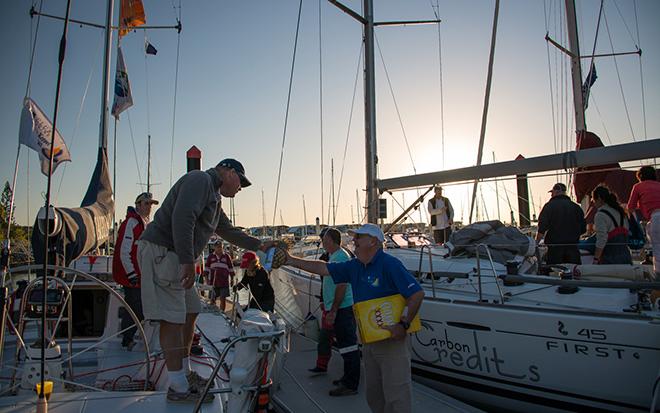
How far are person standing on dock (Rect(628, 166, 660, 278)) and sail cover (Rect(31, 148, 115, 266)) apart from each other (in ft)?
17.3

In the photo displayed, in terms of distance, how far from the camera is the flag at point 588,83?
10166mm

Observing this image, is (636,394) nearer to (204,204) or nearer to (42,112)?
(204,204)

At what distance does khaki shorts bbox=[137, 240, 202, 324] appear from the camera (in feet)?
9.48

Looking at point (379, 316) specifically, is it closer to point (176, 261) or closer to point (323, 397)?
point (176, 261)

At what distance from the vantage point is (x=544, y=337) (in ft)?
13.3

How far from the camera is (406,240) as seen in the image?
28.6 ft

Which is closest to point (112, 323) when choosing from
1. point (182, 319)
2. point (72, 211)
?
point (72, 211)

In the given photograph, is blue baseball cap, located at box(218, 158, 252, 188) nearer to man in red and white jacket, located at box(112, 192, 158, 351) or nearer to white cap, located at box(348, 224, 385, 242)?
white cap, located at box(348, 224, 385, 242)

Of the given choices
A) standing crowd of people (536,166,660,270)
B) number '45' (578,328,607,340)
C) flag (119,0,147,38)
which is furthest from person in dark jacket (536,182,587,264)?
flag (119,0,147,38)

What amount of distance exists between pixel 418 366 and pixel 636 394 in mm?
2181

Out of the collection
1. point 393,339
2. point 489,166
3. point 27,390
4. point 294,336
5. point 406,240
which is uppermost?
point 489,166

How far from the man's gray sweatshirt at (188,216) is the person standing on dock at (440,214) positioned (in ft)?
19.2

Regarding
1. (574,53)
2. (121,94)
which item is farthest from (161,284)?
(574,53)

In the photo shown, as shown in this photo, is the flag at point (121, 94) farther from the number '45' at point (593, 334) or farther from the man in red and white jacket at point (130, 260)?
the number '45' at point (593, 334)
